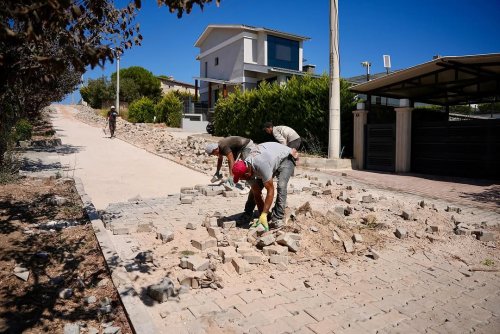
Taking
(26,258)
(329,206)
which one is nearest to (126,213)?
(26,258)

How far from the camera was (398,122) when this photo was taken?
12.3m

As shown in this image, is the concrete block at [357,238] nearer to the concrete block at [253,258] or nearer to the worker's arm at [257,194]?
the worker's arm at [257,194]

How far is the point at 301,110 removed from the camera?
49.9 ft

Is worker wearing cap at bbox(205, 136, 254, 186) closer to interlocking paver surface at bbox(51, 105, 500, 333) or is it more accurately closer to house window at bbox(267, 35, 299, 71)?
interlocking paver surface at bbox(51, 105, 500, 333)

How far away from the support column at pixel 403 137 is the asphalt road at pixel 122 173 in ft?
22.2

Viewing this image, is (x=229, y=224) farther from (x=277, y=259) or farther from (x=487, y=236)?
(x=487, y=236)

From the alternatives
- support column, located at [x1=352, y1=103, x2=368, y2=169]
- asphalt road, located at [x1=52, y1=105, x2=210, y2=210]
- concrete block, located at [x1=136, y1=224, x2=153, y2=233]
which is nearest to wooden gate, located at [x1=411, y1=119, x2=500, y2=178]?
support column, located at [x1=352, y1=103, x2=368, y2=169]

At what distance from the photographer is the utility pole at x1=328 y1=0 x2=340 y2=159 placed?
12.9 m

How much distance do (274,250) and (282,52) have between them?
97.8 ft

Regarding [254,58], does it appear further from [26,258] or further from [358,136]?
[26,258]

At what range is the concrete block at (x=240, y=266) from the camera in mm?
4084

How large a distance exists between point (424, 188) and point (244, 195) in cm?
506

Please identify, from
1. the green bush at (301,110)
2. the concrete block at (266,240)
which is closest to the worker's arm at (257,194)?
the concrete block at (266,240)

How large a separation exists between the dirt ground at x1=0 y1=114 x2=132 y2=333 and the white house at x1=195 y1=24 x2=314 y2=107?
79.1 ft
